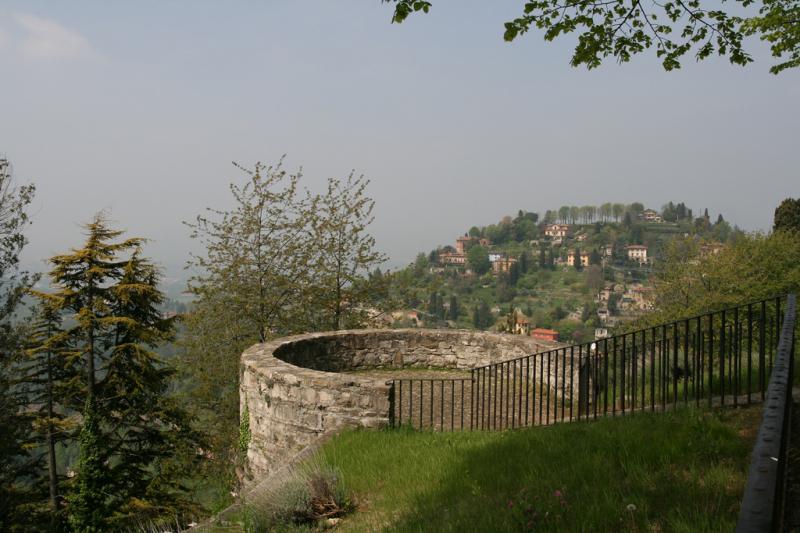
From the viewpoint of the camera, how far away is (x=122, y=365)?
55.2 ft

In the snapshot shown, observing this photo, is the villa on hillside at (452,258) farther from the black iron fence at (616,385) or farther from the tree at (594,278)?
the black iron fence at (616,385)

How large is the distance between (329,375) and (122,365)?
10.5 m

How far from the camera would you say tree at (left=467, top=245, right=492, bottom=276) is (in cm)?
13638

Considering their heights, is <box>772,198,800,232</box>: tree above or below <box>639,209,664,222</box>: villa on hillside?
below

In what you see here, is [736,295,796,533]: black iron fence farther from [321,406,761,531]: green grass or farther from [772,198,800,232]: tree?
[772,198,800,232]: tree

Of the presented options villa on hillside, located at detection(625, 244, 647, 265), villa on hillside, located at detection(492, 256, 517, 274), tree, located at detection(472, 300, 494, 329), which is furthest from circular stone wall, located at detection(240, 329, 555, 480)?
villa on hillside, located at detection(625, 244, 647, 265)

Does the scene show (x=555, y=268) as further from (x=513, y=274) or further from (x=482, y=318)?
(x=482, y=318)

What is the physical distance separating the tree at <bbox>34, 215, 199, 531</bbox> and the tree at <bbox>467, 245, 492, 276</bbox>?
120m

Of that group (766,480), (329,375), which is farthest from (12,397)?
(766,480)

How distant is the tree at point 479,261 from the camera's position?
136375 millimetres

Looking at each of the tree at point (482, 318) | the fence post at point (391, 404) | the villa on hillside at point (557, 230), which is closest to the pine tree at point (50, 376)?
the fence post at point (391, 404)

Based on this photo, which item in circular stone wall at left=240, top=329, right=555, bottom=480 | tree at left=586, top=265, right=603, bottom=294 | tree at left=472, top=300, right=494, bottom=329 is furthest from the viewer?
tree at left=586, top=265, right=603, bottom=294

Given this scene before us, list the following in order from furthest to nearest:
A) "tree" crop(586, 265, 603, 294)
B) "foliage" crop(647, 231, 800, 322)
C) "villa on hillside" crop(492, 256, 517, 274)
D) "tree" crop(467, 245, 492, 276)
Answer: "tree" crop(467, 245, 492, 276) → "villa on hillside" crop(492, 256, 517, 274) → "tree" crop(586, 265, 603, 294) → "foliage" crop(647, 231, 800, 322)

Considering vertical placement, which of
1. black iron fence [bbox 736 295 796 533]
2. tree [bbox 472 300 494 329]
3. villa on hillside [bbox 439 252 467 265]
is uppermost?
villa on hillside [bbox 439 252 467 265]
